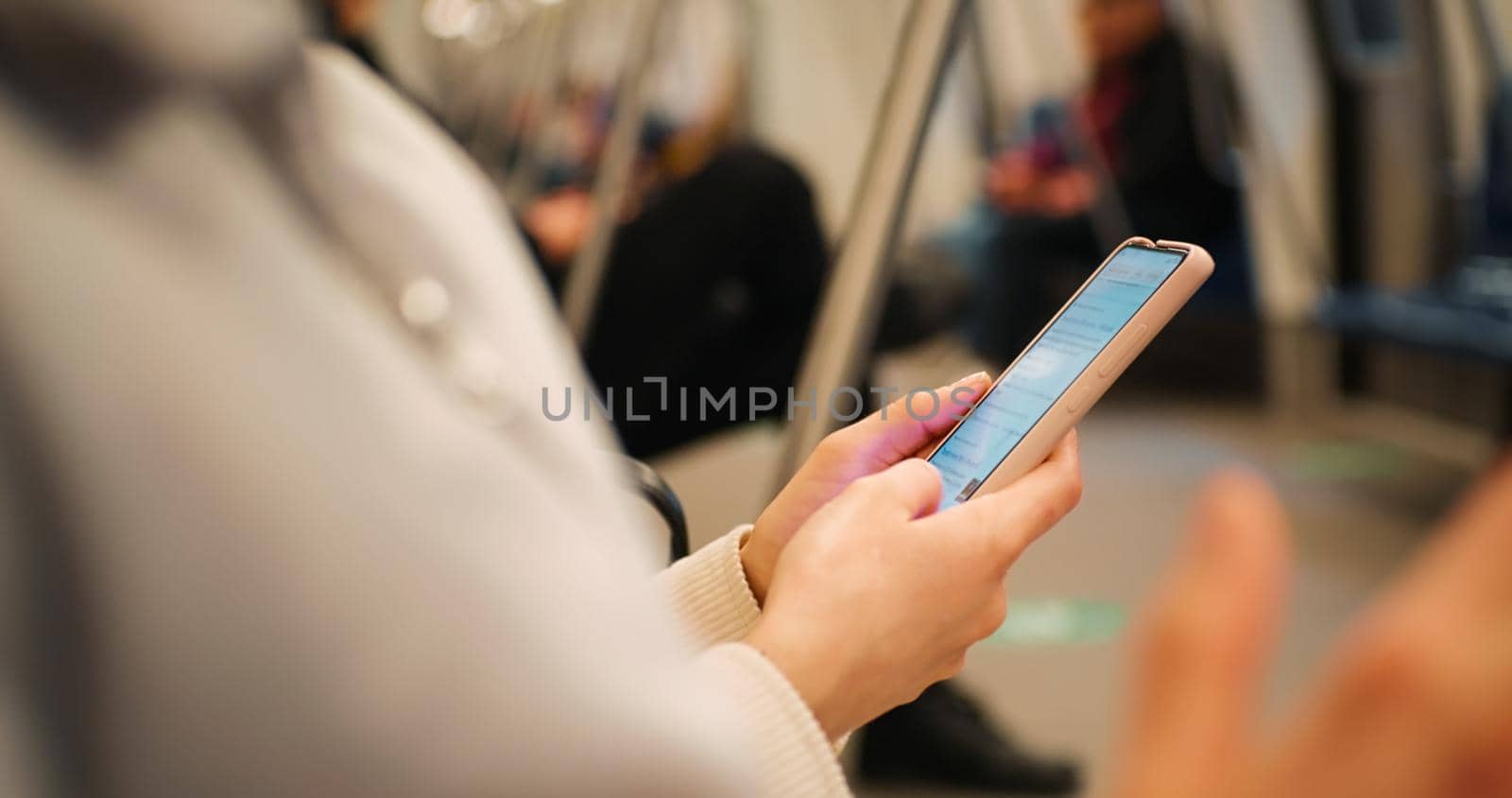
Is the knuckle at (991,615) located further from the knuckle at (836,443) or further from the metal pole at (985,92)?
the metal pole at (985,92)

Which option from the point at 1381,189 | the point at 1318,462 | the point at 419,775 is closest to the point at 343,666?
the point at 419,775

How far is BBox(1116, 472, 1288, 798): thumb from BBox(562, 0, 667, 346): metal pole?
2.75 ft

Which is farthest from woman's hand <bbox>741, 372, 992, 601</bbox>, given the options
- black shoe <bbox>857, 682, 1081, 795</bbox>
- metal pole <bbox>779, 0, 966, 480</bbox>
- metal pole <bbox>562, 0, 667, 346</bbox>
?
metal pole <bbox>562, 0, 667, 346</bbox>

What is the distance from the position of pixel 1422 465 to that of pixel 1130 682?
0.22m

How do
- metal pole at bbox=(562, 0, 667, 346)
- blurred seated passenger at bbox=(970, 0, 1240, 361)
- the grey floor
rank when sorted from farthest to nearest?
metal pole at bbox=(562, 0, 667, 346), blurred seated passenger at bbox=(970, 0, 1240, 361), the grey floor

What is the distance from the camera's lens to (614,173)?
4.20ft

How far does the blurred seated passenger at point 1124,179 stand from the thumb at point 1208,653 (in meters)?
0.23

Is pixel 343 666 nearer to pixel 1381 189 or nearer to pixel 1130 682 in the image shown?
pixel 1130 682

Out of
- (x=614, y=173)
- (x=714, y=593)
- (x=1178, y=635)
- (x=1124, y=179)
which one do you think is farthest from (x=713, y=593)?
(x=614, y=173)

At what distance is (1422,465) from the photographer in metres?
0.36

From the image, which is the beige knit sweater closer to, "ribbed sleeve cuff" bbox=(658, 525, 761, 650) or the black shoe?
"ribbed sleeve cuff" bbox=(658, 525, 761, 650)

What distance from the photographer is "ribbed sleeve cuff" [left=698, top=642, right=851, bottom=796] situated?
0.28 m

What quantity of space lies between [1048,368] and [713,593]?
0.13 meters

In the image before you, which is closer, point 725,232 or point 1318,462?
point 1318,462
